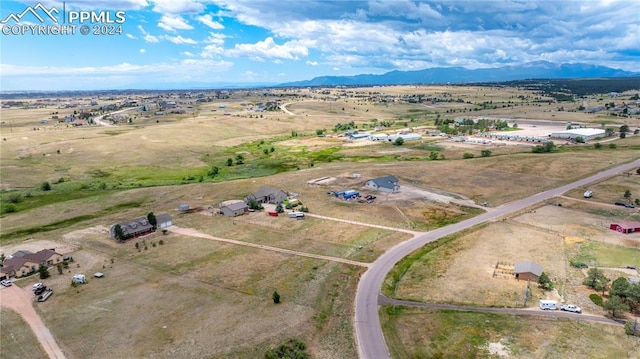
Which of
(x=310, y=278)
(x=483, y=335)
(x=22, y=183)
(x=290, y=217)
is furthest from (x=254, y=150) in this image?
(x=483, y=335)

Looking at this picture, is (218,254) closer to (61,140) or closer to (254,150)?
(254,150)

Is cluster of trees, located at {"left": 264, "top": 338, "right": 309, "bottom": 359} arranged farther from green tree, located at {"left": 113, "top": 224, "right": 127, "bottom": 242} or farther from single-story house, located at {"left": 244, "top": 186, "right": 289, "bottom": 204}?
single-story house, located at {"left": 244, "top": 186, "right": 289, "bottom": 204}

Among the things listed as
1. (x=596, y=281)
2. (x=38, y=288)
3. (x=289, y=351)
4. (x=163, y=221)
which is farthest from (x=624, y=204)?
(x=38, y=288)

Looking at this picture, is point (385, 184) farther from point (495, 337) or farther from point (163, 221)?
point (495, 337)

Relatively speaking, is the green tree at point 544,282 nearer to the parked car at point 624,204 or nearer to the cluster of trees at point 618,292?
the cluster of trees at point 618,292

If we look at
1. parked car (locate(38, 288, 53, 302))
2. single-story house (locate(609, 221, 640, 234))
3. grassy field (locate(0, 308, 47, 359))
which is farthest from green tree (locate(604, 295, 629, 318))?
parked car (locate(38, 288, 53, 302))

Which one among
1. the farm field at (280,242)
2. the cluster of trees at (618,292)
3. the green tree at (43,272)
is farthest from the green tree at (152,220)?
the cluster of trees at (618,292)
